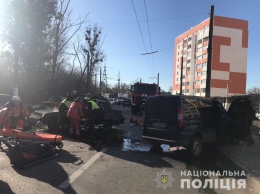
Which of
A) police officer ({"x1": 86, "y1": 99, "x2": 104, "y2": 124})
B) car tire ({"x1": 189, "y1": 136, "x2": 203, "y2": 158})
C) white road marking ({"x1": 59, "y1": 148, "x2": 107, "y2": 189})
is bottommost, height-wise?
white road marking ({"x1": 59, "y1": 148, "x2": 107, "y2": 189})

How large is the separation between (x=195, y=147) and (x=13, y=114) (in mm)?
5675

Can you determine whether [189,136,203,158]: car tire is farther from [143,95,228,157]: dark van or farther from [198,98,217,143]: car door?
[198,98,217,143]: car door

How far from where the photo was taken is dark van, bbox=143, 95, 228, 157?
9812 mm

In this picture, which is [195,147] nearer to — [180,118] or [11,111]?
[180,118]

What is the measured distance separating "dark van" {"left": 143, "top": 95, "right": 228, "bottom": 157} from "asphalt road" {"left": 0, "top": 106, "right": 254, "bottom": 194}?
1.62ft

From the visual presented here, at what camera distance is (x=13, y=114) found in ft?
34.1

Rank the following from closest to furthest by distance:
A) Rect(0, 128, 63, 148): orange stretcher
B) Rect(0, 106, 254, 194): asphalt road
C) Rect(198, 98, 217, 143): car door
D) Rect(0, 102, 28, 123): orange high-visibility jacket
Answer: Rect(0, 106, 254, 194): asphalt road < Rect(0, 128, 63, 148): orange stretcher < Rect(0, 102, 28, 123): orange high-visibility jacket < Rect(198, 98, 217, 143): car door

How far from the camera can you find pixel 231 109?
13812mm

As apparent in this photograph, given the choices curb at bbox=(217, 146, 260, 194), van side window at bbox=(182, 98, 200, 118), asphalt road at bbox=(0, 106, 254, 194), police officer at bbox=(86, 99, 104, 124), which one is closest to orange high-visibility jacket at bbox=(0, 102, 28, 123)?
asphalt road at bbox=(0, 106, 254, 194)

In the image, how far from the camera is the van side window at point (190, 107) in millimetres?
9932

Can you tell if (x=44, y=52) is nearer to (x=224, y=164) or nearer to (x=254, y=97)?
(x=254, y=97)

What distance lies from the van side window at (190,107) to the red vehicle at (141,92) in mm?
19640

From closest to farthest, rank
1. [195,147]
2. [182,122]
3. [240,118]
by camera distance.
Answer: [182,122] → [195,147] → [240,118]

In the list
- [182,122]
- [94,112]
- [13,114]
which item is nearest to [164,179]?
[182,122]
